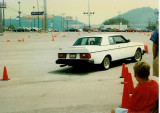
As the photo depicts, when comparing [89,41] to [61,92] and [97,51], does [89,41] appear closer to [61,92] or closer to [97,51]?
[97,51]

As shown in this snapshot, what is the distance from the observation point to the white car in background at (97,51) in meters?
10.4

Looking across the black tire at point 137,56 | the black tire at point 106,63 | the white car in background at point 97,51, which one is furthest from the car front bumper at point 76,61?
the black tire at point 137,56

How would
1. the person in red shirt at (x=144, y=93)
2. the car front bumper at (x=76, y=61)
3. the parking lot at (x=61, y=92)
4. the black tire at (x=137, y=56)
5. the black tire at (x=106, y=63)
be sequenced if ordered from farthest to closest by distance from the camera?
1. the black tire at (x=137, y=56)
2. the black tire at (x=106, y=63)
3. the car front bumper at (x=76, y=61)
4. the parking lot at (x=61, y=92)
5. the person in red shirt at (x=144, y=93)

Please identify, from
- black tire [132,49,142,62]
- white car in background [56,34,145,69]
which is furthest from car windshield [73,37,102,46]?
black tire [132,49,142,62]

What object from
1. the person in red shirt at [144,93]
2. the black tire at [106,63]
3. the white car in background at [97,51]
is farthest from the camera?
the black tire at [106,63]

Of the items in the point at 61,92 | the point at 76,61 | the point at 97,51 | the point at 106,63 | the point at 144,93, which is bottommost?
the point at 61,92

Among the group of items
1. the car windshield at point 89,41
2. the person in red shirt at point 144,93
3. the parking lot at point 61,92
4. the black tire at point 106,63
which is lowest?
the parking lot at point 61,92

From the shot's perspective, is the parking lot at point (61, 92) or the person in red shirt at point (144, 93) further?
the parking lot at point (61, 92)

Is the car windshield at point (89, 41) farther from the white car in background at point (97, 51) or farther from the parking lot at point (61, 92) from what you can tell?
the parking lot at point (61, 92)

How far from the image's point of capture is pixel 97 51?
1060 centimetres

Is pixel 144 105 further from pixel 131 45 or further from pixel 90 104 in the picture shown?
pixel 131 45

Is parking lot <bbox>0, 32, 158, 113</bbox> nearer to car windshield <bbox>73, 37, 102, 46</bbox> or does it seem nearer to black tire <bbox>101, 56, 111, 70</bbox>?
black tire <bbox>101, 56, 111, 70</bbox>

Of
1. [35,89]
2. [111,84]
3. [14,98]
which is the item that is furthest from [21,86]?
[111,84]

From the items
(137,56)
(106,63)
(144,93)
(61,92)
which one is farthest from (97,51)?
(144,93)
